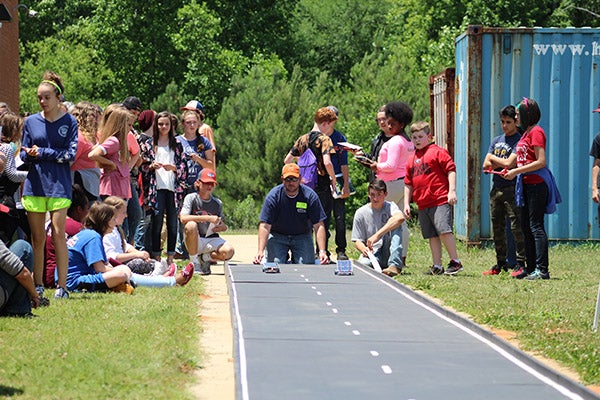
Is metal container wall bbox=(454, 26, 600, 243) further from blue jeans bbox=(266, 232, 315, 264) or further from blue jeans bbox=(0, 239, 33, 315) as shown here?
blue jeans bbox=(0, 239, 33, 315)

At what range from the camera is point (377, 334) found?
9.79 meters

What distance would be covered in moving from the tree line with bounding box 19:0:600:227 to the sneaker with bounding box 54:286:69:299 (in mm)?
28061

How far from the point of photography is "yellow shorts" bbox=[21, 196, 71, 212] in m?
11.3

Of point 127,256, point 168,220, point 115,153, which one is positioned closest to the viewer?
point 127,256

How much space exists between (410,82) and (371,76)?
3.92 ft

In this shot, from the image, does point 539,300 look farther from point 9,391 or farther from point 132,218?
point 9,391

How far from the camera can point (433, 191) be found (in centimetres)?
1487

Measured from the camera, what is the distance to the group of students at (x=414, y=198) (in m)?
14.4

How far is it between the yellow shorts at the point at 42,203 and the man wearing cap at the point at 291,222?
440cm

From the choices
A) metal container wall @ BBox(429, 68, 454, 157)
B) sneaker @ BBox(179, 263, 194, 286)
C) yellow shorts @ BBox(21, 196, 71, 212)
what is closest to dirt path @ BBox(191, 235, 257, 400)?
sneaker @ BBox(179, 263, 194, 286)

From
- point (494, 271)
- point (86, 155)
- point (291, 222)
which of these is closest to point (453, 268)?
point (494, 271)

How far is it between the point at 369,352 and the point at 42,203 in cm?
373

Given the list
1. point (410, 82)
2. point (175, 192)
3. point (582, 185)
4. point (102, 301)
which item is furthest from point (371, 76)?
point (102, 301)

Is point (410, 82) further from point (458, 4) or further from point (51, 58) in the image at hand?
point (51, 58)
